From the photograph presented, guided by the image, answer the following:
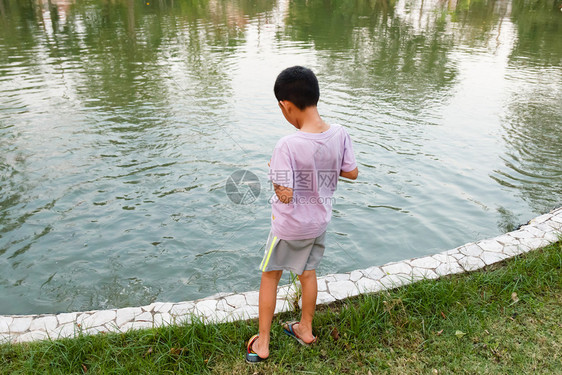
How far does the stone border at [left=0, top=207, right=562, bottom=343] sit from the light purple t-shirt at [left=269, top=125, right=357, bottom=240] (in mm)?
954

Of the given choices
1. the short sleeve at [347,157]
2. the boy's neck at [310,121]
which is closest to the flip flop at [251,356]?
the short sleeve at [347,157]

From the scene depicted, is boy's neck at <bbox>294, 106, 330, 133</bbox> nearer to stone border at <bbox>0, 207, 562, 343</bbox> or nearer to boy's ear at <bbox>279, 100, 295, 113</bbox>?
boy's ear at <bbox>279, 100, 295, 113</bbox>

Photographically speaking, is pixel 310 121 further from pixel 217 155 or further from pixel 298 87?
pixel 217 155

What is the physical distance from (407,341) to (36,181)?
4.70 meters

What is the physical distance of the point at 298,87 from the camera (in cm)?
210

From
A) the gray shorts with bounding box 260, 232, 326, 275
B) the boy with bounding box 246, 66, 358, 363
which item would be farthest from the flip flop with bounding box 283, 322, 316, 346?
the gray shorts with bounding box 260, 232, 326, 275

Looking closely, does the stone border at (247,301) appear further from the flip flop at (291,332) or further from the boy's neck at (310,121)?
the boy's neck at (310,121)

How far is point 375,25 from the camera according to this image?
63.8ft

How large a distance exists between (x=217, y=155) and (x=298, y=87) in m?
4.17

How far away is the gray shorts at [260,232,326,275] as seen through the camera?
2340mm

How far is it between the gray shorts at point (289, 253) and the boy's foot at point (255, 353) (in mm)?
536

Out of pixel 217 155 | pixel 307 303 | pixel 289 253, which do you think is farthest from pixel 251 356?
pixel 217 155

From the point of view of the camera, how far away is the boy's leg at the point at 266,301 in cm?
243

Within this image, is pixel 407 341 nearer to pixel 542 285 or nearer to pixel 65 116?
pixel 542 285
